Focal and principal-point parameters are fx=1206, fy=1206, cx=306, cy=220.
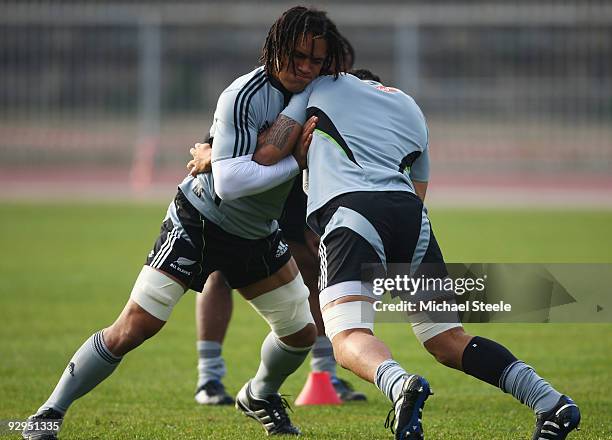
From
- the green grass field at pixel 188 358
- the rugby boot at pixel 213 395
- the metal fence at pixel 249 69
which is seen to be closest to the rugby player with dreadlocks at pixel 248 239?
the green grass field at pixel 188 358

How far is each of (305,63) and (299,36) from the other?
0.14 metres

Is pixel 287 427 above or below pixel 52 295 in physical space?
→ above

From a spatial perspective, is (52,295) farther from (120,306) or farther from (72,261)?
(72,261)

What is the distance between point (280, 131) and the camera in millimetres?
5941

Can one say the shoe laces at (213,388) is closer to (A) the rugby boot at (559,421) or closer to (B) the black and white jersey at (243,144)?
(B) the black and white jersey at (243,144)

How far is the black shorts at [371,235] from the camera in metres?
5.52

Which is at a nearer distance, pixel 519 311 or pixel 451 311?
pixel 451 311

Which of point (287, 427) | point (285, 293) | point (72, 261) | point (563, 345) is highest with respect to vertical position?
point (285, 293)

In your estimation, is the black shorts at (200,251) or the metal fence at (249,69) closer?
the black shorts at (200,251)

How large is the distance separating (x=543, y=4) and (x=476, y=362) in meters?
32.5

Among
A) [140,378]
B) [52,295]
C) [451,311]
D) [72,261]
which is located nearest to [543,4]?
[72,261]

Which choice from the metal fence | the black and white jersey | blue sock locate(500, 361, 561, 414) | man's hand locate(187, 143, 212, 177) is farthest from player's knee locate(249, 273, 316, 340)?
the metal fence

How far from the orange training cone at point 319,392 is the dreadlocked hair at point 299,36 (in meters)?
2.69

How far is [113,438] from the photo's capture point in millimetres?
6594
